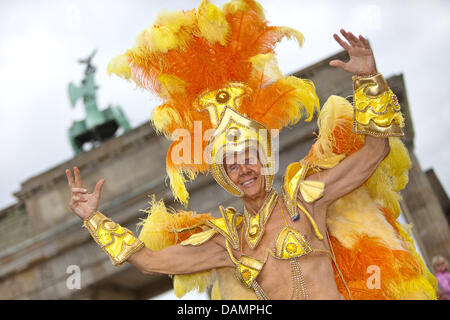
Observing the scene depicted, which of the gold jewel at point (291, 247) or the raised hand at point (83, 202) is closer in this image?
the gold jewel at point (291, 247)

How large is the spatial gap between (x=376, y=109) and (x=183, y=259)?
1.52 meters

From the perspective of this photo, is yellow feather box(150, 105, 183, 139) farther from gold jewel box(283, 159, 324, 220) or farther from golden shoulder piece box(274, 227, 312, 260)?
golden shoulder piece box(274, 227, 312, 260)

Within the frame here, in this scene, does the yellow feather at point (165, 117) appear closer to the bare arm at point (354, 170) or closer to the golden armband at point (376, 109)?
the bare arm at point (354, 170)

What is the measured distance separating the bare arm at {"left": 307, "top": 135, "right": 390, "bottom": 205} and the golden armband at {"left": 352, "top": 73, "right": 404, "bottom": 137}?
91 millimetres

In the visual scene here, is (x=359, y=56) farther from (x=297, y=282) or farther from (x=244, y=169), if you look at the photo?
(x=297, y=282)

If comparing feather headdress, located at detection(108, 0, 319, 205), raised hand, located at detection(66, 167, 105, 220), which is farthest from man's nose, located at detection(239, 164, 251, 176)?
raised hand, located at detection(66, 167, 105, 220)

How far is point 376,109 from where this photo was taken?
3.15 meters

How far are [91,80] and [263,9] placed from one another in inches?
408

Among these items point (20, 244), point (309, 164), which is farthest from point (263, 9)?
point (20, 244)

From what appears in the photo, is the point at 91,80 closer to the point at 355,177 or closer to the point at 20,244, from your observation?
the point at 20,244

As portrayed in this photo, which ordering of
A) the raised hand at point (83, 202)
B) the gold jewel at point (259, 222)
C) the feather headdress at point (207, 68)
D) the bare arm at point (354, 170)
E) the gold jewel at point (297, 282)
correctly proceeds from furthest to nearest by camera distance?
the raised hand at point (83, 202) → the feather headdress at point (207, 68) → the gold jewel at point (259, 222) → the bare arm at point (354, 170) → the gold jewel at point (297, 282)

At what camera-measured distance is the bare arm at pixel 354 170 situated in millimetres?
3227

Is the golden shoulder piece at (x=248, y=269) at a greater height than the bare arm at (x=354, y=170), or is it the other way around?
the bare arm at (x=354, y=170)

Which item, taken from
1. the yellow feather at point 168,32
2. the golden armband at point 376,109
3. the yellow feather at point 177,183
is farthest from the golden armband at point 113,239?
the golden armband at point 376,109
